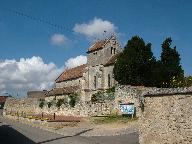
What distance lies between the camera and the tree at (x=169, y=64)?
45.7 meters

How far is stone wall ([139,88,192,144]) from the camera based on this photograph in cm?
1695

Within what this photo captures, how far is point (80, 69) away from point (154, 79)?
1117 inches

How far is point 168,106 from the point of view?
59.6 feet

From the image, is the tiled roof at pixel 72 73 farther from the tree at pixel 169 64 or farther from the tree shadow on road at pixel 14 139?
the tree shadow on road at pixel 14 139

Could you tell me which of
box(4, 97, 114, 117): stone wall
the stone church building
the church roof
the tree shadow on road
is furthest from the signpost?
the church roof

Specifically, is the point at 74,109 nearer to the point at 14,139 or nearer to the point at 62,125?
the point at 62,125

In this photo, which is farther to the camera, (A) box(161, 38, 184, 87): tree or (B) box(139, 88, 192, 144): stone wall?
(A) box(161, 38, 184, 87): tree

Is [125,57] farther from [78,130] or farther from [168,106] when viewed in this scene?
[168,106]

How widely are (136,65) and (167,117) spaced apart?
28.3m

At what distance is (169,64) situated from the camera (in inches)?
1861

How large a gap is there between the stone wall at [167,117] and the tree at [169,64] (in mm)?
25628

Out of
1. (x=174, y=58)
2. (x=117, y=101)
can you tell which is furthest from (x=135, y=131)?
(x=174, y=58)

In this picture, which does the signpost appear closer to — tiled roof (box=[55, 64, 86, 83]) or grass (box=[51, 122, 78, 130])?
grass (box=[51, 122, 78, 130])

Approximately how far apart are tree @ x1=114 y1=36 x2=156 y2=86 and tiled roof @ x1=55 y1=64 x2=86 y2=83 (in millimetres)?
20978
